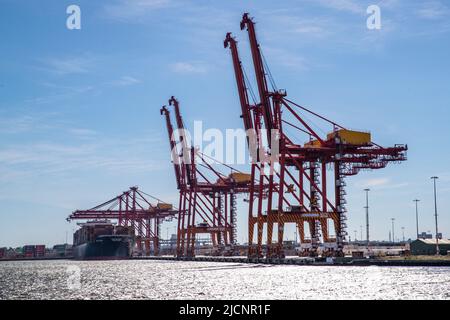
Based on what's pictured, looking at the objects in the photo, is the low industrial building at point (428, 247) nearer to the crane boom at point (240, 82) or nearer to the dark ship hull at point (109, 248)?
the crane boom at point (240, 82)

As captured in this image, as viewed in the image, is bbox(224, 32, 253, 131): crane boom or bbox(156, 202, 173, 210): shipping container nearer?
bbox(224, 32, 253, 131): crane boom

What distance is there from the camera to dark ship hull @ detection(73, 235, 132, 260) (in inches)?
6373

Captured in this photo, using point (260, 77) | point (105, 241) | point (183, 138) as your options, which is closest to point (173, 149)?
point (183, 138)

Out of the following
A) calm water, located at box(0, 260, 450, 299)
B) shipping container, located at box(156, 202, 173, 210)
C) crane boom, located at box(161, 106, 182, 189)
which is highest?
crane boom, located at box(161, 106, 182, 189)

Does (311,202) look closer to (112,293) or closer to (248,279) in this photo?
(248,279)

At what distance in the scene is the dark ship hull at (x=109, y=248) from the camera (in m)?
162

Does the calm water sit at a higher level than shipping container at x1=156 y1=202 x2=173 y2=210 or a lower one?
lower

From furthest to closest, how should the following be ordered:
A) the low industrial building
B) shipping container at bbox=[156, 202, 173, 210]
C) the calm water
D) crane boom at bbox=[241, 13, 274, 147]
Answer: shipping container at bbox=[156, 202, 173, 210]
the low industrial building
crane boom at bbox=[241, 13, 274, 147]
the calm water

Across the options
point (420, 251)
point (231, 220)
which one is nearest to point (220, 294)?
point (420, 251)

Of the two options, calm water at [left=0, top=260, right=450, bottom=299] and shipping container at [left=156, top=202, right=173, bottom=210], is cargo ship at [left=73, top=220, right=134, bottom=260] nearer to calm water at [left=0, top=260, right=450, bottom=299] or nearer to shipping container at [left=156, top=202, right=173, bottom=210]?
shipping container at [left=156, top=202, right=173, bottom=210]

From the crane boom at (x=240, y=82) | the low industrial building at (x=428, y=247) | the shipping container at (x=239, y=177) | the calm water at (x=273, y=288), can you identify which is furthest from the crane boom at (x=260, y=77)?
the shipping container at (x=239, y=177)

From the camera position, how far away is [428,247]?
101750mm

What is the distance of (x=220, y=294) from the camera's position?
49750 mm

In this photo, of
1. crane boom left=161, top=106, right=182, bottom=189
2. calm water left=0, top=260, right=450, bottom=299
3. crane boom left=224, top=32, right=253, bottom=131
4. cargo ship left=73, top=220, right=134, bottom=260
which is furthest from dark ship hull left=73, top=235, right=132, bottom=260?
calm water left=0, top=260, right=450, bottom=299
